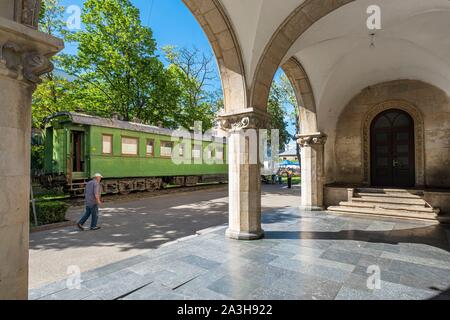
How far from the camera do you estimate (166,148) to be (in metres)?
14.9

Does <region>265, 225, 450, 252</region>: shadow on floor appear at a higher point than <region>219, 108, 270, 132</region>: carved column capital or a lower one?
lower

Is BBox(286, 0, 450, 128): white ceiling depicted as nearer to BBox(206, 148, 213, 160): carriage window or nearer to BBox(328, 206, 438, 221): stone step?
BBox(328, 206, 438, 221): stone step

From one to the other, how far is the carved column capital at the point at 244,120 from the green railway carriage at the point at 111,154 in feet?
27.3

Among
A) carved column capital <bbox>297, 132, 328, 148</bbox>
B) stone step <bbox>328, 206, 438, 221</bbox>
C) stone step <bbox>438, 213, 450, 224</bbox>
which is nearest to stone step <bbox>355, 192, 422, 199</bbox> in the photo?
stone step <bbox>328, 206, 438, 221</bbox>

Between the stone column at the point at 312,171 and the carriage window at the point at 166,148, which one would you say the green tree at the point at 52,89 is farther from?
the stone column at the point at 312,171

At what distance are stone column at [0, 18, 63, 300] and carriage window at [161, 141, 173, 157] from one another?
501 inches

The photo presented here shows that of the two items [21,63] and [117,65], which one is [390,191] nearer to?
[21,63]

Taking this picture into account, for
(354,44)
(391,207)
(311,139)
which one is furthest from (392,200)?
(354,44)

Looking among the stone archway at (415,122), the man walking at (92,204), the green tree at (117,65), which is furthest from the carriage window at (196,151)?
the stone archway at (415,122)

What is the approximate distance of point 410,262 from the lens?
3787 millimetres

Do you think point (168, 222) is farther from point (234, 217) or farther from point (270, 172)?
point (270, 172)

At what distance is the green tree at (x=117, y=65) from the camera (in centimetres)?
1514

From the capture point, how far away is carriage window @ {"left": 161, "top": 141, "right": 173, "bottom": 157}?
1464 cm

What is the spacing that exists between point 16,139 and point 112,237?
4.50 meters
